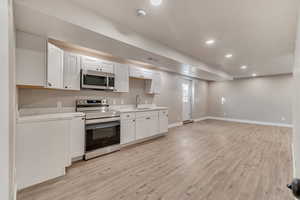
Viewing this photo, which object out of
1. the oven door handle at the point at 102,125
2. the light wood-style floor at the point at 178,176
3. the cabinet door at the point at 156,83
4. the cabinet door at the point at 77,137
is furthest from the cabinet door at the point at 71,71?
the cabinet door at the point at 156,83

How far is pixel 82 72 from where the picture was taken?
10.3 ft

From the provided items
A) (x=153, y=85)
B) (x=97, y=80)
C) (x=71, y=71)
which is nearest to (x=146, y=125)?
(x=153, y=85)

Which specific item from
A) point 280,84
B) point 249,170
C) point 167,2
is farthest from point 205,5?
point 280,84

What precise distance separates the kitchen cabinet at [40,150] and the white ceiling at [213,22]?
6.21ft

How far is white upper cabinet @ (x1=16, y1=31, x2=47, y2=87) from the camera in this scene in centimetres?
210

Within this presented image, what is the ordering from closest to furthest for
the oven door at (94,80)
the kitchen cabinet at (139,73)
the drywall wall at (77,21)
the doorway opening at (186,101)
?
the drywall wall at (77,21) < the oven door at (94,80) < the kitchen cabinet at (139,73) < the doorway opening at (186,101)

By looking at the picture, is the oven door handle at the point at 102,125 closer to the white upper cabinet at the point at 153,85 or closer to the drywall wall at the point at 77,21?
the drywall wall at the point at 77,21

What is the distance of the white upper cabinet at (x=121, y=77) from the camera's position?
3.79 meters

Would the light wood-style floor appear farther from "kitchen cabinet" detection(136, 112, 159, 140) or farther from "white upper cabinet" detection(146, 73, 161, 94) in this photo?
"white upper cabinet" detection(146, 73, 161, 94)

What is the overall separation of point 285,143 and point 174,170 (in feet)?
12.5

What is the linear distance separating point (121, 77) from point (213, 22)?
2498mm

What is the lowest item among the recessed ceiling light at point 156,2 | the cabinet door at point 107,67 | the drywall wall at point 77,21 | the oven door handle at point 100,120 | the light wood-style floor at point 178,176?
the light wood-style floor at point 178,176

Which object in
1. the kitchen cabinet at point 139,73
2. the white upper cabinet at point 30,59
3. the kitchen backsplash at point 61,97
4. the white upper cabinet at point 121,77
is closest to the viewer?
the white upper cabinet at point 30,59

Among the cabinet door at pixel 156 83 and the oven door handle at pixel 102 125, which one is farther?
the cabinet door at pixel 156 83
